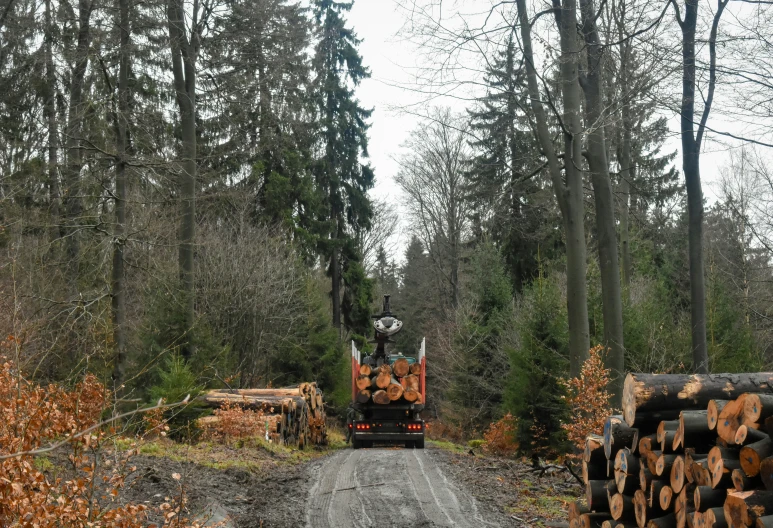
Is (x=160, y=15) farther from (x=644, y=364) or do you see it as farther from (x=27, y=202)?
(x=644, y=364)

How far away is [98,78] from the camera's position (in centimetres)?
1962

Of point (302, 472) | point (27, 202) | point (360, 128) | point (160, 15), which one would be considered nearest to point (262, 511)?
point (302, 472)

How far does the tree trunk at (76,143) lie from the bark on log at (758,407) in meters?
14.7

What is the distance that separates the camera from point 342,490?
1052 centimetres

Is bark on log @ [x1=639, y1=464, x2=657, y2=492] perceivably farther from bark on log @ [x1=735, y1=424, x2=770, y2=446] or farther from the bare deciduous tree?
the bare deciduous tree

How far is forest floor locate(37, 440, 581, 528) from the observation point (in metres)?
8.55

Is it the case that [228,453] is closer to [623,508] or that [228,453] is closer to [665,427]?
[623,508]

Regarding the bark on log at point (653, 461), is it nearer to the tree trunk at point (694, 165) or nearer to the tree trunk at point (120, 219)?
the tree trunk at point (694, 165)

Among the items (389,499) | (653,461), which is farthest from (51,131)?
(653,461)

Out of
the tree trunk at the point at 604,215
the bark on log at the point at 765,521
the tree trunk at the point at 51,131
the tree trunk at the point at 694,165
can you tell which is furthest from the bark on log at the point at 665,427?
the tree trunk at the point at 51,131

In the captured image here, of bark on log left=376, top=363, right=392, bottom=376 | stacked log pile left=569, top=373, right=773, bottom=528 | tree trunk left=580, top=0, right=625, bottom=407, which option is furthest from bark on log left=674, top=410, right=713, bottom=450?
bark on log left=376, top=363, right=392, bottom=376

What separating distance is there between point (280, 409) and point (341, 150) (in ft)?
71.3

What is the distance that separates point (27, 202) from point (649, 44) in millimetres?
18838

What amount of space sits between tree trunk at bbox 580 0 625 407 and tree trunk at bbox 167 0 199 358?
33.7ft
